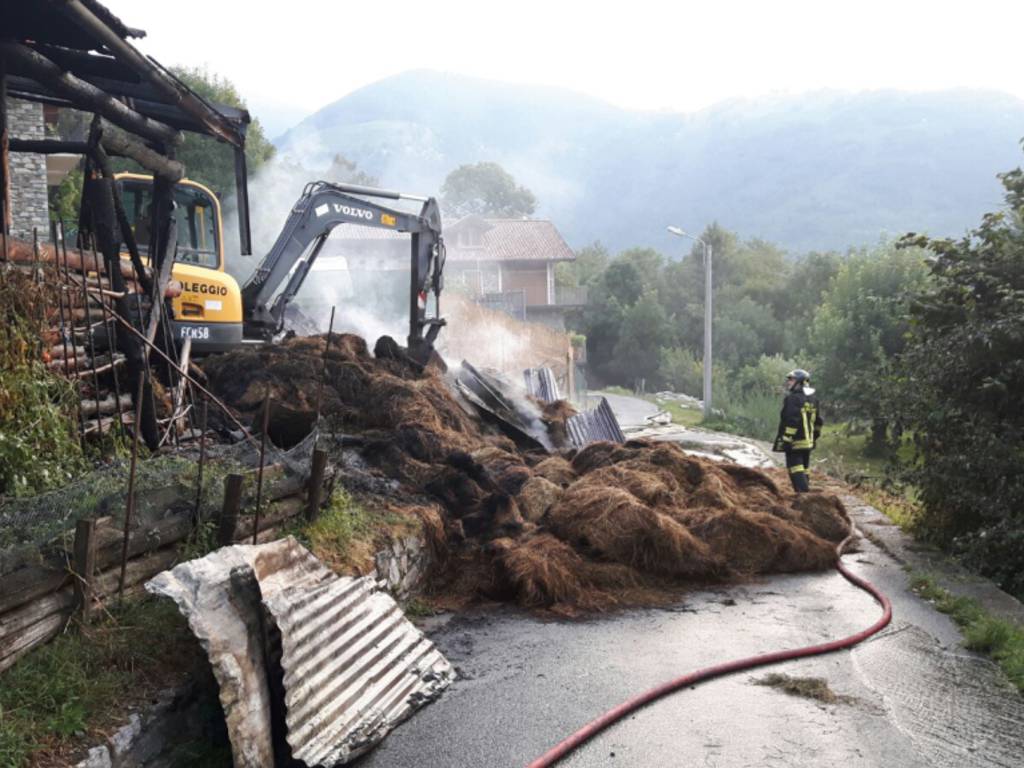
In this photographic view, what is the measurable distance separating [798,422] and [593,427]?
4.57 m

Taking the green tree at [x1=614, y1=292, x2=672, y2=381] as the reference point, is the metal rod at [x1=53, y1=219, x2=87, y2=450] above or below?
above

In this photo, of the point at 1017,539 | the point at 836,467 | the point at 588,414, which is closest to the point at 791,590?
the point at 1017,539

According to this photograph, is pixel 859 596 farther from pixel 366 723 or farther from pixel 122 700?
pixel 122 700

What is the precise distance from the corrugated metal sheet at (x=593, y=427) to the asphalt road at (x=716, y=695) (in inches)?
289

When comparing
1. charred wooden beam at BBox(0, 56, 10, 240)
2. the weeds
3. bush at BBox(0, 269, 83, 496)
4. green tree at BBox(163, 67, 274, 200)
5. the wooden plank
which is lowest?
the weeds

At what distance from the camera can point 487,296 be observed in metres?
52.9

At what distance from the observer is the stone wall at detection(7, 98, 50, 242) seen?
22702 millimetres

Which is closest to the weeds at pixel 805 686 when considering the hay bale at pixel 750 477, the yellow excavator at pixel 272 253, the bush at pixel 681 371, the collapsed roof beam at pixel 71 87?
the hay bale at pixel 750 477

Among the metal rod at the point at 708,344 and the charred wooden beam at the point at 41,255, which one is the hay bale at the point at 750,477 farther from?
the metal rod at the point at 708,344

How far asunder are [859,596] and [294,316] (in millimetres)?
16134

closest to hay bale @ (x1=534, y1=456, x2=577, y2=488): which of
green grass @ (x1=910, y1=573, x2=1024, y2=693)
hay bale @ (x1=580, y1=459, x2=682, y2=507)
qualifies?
hay bale @ (x1=580, y1=459, x2=682, y2=507)

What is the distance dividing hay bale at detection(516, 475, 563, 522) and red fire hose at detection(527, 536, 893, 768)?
11.0ft

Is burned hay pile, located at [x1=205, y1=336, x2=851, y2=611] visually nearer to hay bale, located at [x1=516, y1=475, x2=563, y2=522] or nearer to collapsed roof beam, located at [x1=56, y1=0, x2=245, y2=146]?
hay bale, located at [x1=516, y1=475, x2=563, y2=522]

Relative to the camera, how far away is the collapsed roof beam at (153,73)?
7754 mm
